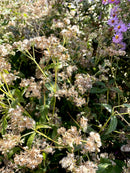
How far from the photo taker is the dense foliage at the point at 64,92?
3.39ft

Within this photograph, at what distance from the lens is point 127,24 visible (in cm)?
185

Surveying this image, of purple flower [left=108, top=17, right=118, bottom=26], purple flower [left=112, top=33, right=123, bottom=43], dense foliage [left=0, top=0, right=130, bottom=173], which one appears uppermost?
purple flower [left=108, top=17, right=118, bottom=26]

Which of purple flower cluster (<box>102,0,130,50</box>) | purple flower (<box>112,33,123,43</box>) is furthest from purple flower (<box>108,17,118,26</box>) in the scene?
purple flower (<box>112,33,123,43</box>)

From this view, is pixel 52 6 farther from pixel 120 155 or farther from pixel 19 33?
pixel 120 155

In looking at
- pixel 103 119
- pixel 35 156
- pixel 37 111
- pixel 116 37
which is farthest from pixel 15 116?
pixel 116 37

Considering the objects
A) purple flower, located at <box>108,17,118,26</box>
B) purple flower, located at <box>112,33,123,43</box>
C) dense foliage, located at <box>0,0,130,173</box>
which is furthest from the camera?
purple flower, located at <box>108,17,118,26</box>

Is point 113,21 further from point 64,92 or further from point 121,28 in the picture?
point 64,92

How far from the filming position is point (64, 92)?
1.17 meters

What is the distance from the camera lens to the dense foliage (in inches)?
40.7

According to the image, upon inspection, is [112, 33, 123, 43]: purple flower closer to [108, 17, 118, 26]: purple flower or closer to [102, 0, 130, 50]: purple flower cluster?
[102, 0, 130, 50]: purple flower cluster

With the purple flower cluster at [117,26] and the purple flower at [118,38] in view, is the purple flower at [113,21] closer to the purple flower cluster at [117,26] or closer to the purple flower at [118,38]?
the purple flower cluster at [117,26]

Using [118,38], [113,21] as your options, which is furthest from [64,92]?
[113,21]


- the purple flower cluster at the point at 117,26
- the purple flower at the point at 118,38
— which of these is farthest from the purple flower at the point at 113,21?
the purple flower at the point at 118,38

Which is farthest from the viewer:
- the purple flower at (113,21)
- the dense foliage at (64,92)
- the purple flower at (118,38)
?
the purple flower at (113,21)
